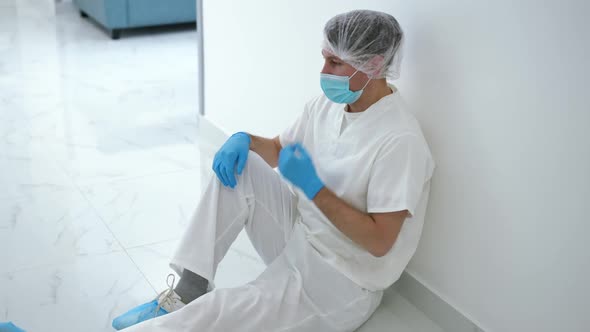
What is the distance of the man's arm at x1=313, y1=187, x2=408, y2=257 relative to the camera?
1779mm

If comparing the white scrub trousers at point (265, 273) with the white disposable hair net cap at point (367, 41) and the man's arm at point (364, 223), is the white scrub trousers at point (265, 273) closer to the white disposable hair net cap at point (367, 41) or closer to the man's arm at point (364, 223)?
the man's arm at point (364, 223)

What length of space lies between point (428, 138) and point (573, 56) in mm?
527

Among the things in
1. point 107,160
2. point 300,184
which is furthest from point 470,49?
point 107,160

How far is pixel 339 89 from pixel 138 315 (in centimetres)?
82

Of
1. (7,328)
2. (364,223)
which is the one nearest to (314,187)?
(364,223)

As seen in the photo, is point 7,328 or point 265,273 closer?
point 7,328

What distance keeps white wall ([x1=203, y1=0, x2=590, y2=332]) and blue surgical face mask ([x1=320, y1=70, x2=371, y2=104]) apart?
235 millimetres

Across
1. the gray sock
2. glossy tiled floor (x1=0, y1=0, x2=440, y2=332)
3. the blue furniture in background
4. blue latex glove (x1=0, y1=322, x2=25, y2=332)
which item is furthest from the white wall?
the blue furniture in background

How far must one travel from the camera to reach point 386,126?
1.87 meters

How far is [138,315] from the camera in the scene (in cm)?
196

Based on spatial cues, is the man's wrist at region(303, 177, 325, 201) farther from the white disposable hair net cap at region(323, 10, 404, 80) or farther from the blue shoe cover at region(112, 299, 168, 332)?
the blue shoe cover at region(112, 299, 168, 332)

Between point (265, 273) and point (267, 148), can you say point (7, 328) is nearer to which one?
point (265, 273)

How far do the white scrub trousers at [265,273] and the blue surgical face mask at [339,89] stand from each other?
0.31 metres

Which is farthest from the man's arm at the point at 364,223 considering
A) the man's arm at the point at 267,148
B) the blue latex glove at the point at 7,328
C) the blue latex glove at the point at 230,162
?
the blue latex glove at the point at 7,328
